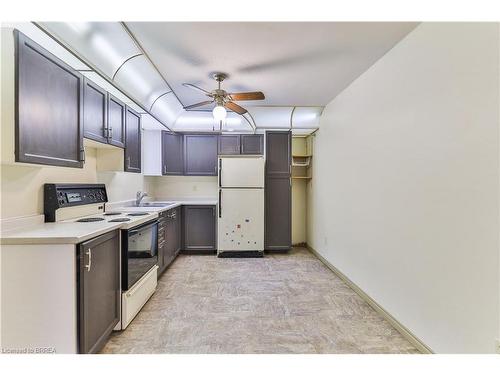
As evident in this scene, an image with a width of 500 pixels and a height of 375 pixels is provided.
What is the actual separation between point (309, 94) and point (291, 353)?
303 cm

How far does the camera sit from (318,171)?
4457 mm

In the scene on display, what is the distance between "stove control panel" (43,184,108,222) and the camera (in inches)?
84.1

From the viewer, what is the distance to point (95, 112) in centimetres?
232

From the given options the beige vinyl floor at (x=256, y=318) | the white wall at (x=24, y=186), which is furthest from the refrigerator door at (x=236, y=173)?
the white wall at (x=24, y=186)

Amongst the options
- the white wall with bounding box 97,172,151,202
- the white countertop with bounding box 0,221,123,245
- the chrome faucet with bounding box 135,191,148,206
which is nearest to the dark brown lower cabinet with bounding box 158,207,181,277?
the chrome faucet with bounding box 135,191,148,206

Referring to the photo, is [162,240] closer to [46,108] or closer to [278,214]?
[46,108]

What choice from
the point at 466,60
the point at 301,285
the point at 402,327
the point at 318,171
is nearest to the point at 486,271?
the point at 402,327

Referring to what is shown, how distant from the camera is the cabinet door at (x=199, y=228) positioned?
177 inches

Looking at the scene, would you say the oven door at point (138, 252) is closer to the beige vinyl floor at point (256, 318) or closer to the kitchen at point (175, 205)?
the kitchen at point (175, 205)

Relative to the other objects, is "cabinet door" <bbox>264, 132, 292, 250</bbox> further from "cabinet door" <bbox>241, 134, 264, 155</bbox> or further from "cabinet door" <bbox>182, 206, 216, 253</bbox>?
"cabinet door" <bbox>182, 206, 216, 253</bbox>

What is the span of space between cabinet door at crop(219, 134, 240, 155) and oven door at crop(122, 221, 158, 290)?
216 cm

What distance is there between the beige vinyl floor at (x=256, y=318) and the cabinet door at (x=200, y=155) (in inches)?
74.4

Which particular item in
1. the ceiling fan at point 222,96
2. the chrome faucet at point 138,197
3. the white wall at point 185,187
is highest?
the ceiling fan at point 222,96

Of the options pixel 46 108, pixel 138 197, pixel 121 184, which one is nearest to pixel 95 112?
pixel 46 108
